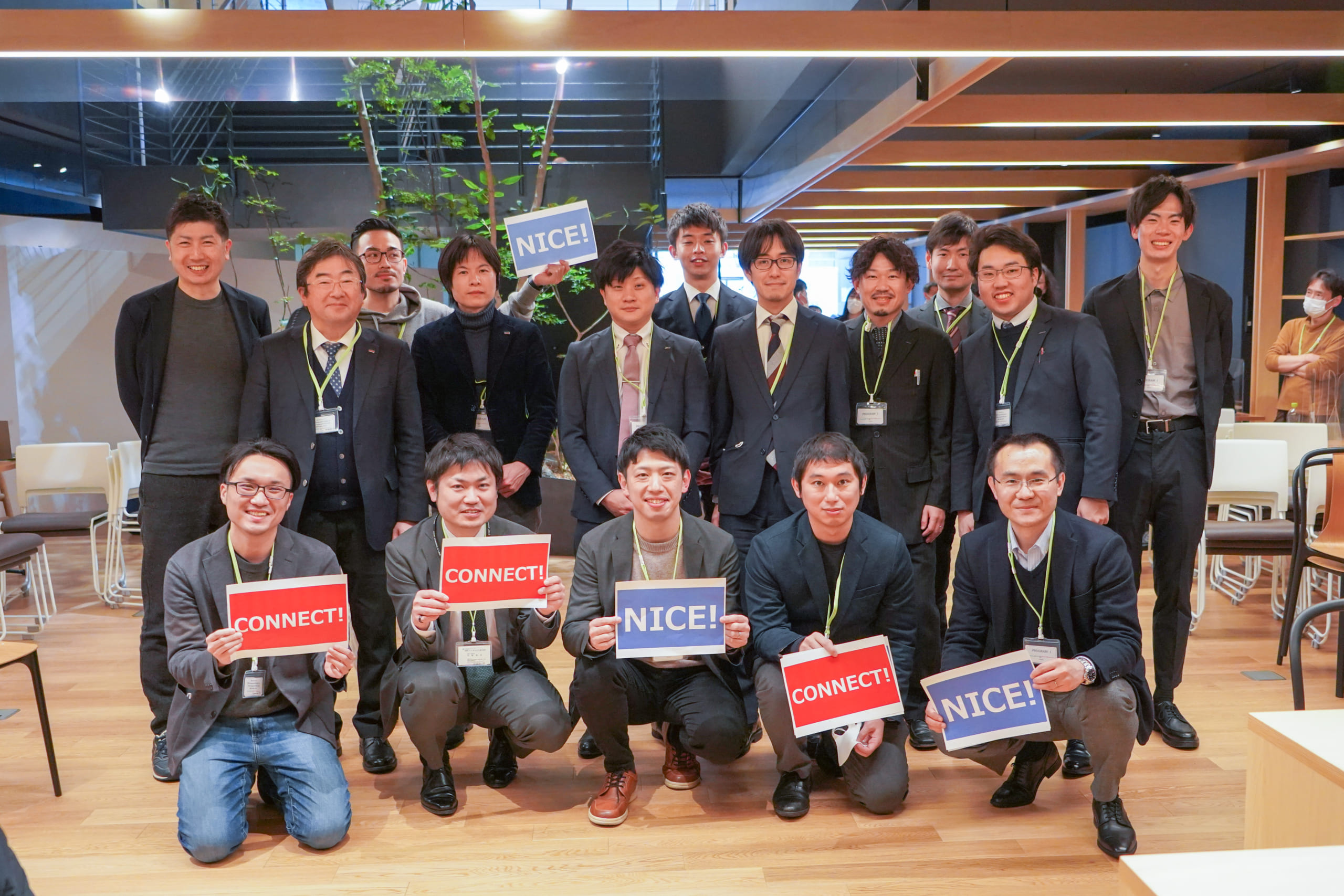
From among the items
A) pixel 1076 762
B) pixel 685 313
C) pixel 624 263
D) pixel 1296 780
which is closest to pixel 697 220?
pixel 685 313

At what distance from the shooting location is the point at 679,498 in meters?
2.89

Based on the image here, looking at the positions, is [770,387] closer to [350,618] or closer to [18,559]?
[350,618]

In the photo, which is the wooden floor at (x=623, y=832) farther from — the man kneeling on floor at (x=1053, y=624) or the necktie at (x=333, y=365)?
the necktie at (x=333, y=365)

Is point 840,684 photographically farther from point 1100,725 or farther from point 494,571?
point 494,571

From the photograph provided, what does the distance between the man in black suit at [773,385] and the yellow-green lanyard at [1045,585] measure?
662 mm

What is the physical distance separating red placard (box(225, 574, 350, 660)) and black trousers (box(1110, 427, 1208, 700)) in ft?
7.80

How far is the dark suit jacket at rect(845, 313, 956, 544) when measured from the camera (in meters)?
3.23

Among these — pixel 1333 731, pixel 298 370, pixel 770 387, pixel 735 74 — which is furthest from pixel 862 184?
pixel 1333 731

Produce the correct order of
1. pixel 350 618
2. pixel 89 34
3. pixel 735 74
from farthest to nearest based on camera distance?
pixel 735 74, pixel 89 34, pixel 350 618

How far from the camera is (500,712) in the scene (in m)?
2.87

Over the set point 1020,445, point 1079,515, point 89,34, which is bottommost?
point 1079,515

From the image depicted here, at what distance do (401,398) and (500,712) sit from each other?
1020mm

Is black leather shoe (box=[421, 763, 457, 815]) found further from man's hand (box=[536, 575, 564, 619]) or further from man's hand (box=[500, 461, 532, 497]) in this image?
man's hand (box=[500, 461, 532, 497])

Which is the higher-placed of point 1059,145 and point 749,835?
point 1059,145
